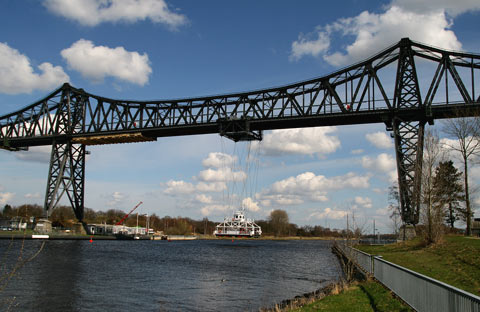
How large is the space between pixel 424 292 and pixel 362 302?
4.24 meters

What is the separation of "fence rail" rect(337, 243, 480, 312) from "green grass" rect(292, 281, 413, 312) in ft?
1.16

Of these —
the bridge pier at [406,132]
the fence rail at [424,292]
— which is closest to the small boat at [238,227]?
the bridge pier at [406,132]

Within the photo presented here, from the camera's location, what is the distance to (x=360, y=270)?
27125 mm

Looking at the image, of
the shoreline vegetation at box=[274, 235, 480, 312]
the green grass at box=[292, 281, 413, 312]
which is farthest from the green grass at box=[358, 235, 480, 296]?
the green grass at box=[292, 281, 413, 312]

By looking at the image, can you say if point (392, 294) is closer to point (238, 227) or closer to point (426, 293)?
point (426, 293)

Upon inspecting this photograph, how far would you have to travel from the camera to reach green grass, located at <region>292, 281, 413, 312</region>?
14793 mm

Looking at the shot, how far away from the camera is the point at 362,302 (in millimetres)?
16109

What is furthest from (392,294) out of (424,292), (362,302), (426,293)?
(426,293)

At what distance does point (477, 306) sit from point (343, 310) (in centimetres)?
699

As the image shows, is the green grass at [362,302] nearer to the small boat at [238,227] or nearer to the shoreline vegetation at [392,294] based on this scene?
the shoreline vegetation at [392,294]

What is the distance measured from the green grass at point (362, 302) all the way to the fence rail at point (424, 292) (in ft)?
1.16

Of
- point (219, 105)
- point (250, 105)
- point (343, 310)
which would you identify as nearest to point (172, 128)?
point (219, 105)

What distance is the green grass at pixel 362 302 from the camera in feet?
48.5

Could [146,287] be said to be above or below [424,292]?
below
